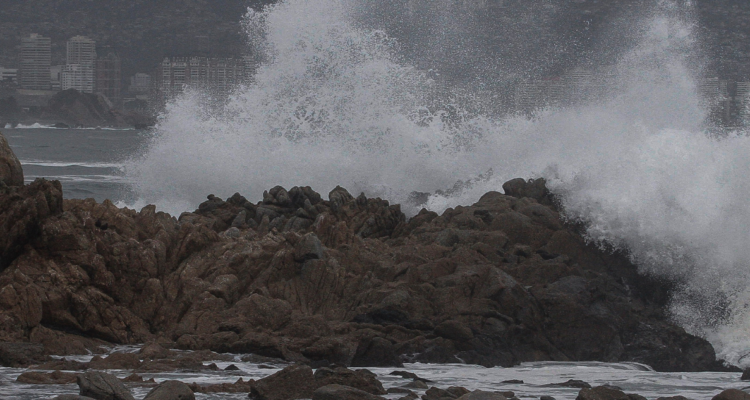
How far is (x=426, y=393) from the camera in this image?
9.15m

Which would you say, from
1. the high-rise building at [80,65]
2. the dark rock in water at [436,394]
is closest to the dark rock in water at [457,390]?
the dark rock in water at [436,394]

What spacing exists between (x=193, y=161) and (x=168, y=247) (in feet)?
36.6

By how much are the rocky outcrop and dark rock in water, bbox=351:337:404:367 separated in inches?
0.5

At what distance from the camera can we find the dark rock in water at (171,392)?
842cm

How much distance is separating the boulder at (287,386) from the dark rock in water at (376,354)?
164 centimetres

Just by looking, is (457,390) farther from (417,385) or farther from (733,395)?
(733,395)

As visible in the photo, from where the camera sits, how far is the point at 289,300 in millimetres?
12164

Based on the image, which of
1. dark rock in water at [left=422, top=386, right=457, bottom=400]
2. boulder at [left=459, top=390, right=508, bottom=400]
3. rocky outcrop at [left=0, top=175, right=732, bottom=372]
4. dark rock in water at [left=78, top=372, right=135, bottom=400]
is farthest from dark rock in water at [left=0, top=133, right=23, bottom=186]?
boulder at [left=459, top=390, right=508, bottom=400]

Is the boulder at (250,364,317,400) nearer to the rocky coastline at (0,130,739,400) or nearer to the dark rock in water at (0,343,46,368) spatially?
the rocky coastline at (0,130,739,400)

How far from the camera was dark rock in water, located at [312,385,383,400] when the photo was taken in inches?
340

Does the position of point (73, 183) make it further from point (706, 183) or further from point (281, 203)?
point (706, 183)

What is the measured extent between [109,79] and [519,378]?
108m

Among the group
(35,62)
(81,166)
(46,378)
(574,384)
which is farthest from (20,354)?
(35,62)

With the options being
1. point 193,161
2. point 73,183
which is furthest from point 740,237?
point 73,183
